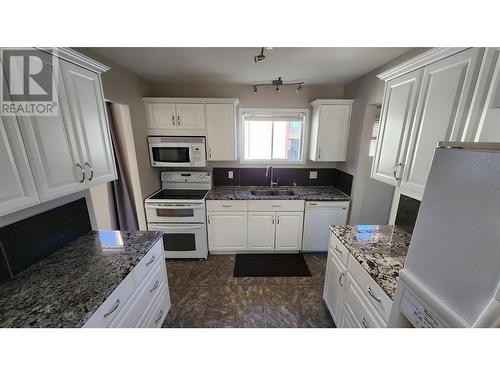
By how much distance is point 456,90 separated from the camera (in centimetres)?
89

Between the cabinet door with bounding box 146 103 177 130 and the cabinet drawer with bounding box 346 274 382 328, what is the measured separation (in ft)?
8.59

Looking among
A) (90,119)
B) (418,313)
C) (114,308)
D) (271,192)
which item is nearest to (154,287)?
(114,308)

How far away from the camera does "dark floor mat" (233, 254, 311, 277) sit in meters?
2.23

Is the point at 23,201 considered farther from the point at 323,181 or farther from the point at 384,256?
the point at 323,181

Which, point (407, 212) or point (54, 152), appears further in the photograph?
point (407, 212)

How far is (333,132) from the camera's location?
7.97 feet

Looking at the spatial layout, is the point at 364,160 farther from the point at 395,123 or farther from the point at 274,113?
the point at 274,113

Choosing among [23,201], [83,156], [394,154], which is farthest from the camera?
[394,154]

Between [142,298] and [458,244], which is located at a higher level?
[458,244]

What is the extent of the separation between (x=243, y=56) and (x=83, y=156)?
5.12ft

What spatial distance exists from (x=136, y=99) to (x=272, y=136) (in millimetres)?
1893

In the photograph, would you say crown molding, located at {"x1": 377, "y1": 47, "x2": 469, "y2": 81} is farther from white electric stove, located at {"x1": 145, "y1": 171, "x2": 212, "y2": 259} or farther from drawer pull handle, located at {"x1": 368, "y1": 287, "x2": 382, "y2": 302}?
white electric stove, located at {"x1": 145, "y1": 171, "x2": 212, "y2": 259}

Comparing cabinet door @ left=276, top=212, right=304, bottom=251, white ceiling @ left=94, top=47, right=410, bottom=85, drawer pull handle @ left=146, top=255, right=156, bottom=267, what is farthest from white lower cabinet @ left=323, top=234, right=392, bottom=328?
white ceiling @ left=94, top=47, right=410, bottom=85

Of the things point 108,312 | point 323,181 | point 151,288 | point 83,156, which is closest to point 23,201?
point 83,156
